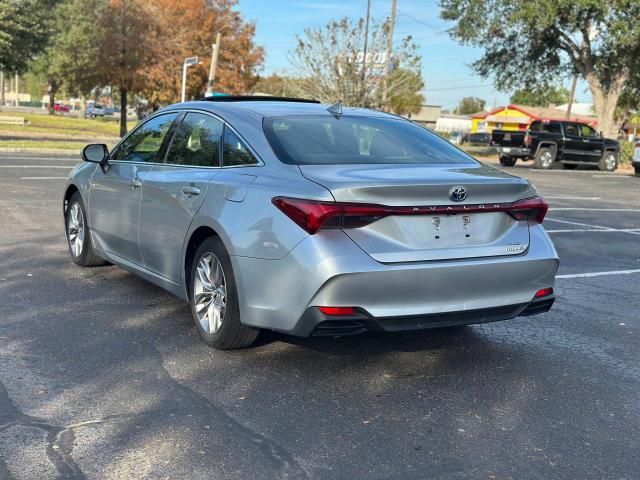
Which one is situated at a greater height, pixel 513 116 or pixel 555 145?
pixel 513 116

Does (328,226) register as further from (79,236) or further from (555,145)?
(555,145)

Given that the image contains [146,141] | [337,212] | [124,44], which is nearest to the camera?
[337,212]

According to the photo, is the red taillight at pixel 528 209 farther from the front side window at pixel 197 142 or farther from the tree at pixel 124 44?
the tree at pixel 124 44

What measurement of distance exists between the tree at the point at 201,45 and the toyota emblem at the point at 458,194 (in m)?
39.9

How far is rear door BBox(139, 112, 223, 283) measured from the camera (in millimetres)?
5008

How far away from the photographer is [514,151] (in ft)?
99.5

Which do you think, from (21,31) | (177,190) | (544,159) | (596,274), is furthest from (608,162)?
(177,190)

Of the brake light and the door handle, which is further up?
the brake light

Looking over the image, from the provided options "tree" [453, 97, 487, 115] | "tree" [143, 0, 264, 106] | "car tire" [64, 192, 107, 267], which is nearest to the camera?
"car tire" [64, 192, 107, 267]

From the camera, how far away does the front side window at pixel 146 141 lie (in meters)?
5.84

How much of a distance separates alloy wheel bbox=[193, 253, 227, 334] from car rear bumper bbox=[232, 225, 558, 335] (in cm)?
32

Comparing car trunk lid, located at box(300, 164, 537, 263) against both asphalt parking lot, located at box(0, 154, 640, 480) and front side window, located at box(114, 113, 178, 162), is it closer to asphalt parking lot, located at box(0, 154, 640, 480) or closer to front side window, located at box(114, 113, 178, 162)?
asphalt parking lot, located at box(0, 154, 640, 480)

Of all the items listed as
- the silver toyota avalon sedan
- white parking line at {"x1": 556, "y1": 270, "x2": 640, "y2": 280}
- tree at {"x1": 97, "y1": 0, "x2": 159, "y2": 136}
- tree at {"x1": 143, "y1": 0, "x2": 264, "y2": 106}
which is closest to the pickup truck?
tree at {"x1": 97, "y1": 0, "x2": 159, "y2": 136}

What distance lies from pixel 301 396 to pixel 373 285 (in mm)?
717
